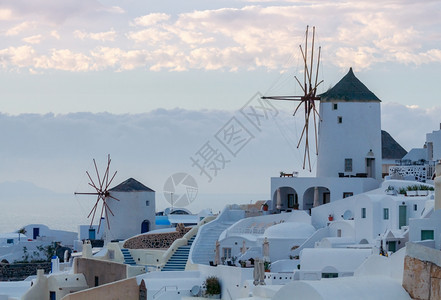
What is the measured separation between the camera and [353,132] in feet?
126

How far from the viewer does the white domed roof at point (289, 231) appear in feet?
110

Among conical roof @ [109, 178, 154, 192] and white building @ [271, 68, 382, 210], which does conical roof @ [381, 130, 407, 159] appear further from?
conical roof @ [109, 178, 154, 192]

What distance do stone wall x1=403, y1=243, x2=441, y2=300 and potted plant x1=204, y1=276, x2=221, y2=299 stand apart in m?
15.4

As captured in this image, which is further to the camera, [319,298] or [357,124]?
[357,124]

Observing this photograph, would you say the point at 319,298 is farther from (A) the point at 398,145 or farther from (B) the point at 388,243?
(A) the point at 398,145

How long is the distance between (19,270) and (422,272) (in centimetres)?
3492

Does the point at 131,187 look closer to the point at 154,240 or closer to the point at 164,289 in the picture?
the point at 154,240

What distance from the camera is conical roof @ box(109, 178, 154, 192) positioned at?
139 feet

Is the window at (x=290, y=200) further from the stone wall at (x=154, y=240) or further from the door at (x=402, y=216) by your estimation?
the door at (x=402, y=216)

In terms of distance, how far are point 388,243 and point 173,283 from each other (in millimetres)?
6245

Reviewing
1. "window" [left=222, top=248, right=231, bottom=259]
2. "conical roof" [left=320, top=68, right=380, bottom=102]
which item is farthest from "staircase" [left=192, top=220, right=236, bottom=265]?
"conical roof" [left=320, top=68, right=380, bottom=102]

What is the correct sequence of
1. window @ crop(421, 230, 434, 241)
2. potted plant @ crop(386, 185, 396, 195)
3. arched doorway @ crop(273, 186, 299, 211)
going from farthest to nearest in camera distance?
arched doorway @ crop(273, 186, 299, 211)
potted plant @ crop(386, 185, 396, 195)
window @ crop(421, 230, 434, 241)

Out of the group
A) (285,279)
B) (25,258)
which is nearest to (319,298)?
(285,279)

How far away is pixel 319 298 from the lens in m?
15.4
